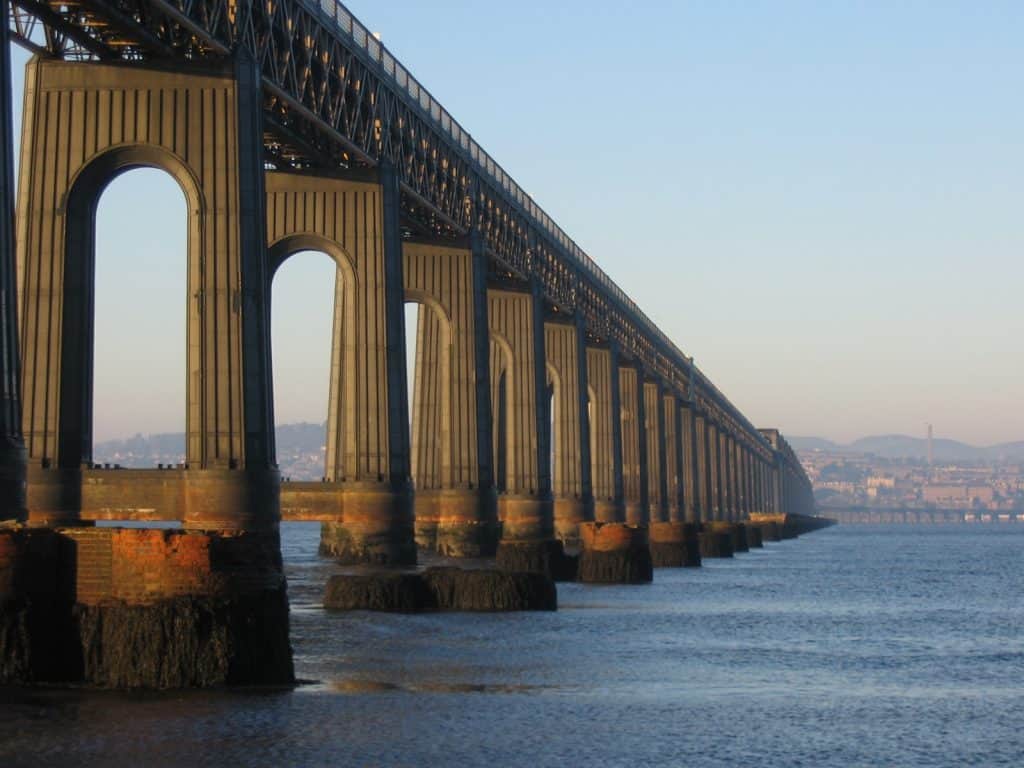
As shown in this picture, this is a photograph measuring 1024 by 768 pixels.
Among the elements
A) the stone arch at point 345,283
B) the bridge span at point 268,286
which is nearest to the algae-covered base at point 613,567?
the bridge span at point 268,286

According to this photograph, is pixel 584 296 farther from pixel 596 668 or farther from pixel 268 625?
pixel 268 625

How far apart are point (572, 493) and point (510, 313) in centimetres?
1514

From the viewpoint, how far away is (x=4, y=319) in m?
35.8

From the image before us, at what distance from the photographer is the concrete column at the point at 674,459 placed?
163 meters

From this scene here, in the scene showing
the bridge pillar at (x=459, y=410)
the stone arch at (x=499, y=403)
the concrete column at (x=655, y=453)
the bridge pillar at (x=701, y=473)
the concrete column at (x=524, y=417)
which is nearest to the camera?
the bridge pillar at (x=459, y=410)

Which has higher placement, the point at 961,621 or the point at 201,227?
the point at 201,227

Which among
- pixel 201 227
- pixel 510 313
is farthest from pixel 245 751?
pixel 510 313

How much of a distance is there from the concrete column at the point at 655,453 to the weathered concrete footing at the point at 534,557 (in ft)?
233

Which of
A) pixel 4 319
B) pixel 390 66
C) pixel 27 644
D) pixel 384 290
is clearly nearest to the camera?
pixel 27 644

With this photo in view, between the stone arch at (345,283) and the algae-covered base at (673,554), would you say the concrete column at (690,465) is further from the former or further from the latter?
the stone arch at (345,283)

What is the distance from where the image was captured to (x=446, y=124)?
275ft

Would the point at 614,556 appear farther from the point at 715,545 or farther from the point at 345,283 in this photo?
the point at 715,545

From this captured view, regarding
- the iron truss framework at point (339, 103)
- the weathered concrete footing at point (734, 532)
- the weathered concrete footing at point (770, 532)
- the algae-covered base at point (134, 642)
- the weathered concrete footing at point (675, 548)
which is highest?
the iron truss framework at point (339, 103)

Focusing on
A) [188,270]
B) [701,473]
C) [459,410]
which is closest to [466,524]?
[459,410]
